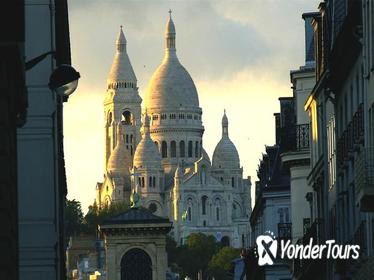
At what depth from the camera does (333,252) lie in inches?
1049

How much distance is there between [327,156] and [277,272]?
19192mm

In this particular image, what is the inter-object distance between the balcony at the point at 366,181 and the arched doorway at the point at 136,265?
462ft

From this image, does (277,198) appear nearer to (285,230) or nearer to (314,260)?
(285,230)

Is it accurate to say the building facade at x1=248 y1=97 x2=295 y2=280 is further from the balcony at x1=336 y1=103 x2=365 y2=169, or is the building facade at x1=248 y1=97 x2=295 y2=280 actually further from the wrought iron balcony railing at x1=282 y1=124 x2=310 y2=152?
the balcony at x1=336 y1=103 x2=365 y2=169

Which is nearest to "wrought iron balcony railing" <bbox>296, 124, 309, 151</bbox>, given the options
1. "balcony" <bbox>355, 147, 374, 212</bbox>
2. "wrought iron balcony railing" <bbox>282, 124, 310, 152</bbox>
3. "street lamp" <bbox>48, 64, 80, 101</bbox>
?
"wrought iron balcony railing" <bbox>282, 124, 310, 152</bbox>

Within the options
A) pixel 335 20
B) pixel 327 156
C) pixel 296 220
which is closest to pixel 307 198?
pixel 296 220

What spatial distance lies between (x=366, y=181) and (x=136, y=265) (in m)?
144

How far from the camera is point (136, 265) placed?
162750 millimetres

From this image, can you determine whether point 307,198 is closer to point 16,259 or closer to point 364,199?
point 364,199

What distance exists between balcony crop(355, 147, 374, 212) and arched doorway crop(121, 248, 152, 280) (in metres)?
141

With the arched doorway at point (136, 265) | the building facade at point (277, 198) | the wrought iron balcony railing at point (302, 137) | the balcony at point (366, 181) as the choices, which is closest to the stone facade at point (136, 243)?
the arched doorway at point (136, 265)

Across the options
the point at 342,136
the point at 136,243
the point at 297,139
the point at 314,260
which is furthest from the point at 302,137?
the point at 136,243

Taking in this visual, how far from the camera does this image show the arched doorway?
162250 millimetres

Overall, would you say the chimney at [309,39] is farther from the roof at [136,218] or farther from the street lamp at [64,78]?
the roof at [136,218]
